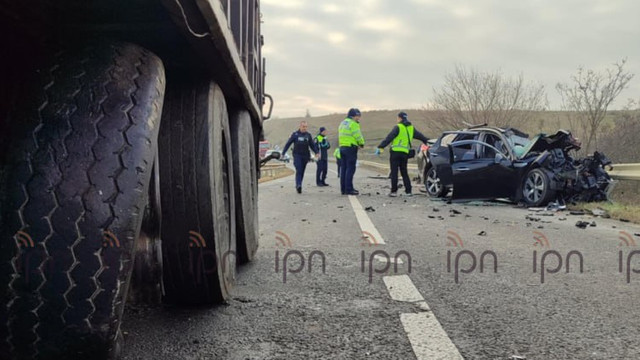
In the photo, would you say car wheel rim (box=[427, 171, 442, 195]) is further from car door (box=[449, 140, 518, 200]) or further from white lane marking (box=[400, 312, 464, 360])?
white lane marking (box=[400, 312, 464, 360])

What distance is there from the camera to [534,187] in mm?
9453

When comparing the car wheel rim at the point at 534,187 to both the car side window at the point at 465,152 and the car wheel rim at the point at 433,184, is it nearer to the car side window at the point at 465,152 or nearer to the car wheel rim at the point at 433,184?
the car side window at the point at 465,152

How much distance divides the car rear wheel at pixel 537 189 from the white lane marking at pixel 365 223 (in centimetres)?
294

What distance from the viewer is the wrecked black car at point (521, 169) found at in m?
9.27

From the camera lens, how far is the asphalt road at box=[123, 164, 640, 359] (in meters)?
2.34

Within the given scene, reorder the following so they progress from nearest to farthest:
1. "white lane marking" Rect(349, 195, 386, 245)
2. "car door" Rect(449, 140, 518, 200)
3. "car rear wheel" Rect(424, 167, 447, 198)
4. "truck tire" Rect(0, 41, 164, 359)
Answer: "truck tire" Rect(0, 41, 164, 359) → "white lane marking" Rect(349, 195, 386, 245) → "car door" Rect(449, 140, 518, 200) → "car rear wheel" Rect(424, 167, 447, 198)

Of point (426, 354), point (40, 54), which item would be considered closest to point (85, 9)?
point (40, 54)

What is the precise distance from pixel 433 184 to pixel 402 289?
9.01 metres

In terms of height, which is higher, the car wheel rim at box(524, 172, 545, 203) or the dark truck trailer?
the dark truck trailer

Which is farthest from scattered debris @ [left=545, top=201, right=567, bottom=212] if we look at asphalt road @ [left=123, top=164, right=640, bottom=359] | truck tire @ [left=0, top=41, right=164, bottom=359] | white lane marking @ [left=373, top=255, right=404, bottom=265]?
truck tire @ [left=0, top=41, right=164, bottom=359]

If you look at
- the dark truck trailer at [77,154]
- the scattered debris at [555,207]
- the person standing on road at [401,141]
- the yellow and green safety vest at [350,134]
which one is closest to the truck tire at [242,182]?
the dark truck trailer at [77,154]

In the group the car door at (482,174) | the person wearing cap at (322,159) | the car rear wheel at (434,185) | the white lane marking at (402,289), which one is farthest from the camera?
the person wearing cap at (322,159)

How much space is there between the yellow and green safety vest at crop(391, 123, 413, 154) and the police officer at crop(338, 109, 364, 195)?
32.3 inches

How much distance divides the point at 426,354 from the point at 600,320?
1.11m
